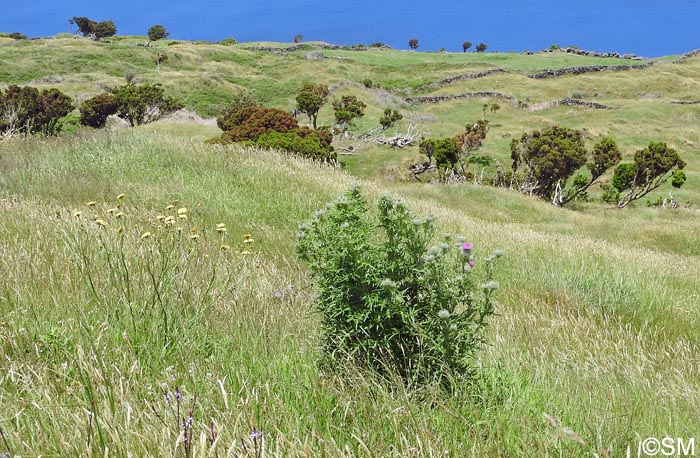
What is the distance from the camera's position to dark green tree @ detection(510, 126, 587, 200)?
2338cm

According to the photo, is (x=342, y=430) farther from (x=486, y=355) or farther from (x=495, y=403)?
(x=486, y=355)

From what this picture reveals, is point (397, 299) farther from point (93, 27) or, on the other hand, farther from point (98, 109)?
point (93, 27)

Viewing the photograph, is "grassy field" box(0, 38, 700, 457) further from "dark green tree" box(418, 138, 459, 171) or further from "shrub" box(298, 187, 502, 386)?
"dark green tree" box(418, 138, 459, 171)

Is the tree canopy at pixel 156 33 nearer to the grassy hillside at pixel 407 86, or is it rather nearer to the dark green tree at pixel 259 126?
the grassy hillside at pixel 407 86

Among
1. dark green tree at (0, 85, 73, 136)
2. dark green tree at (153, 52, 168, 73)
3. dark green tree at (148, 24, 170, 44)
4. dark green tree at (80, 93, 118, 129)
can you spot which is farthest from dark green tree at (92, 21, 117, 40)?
dark green tree at (80, 93, 118, 129)

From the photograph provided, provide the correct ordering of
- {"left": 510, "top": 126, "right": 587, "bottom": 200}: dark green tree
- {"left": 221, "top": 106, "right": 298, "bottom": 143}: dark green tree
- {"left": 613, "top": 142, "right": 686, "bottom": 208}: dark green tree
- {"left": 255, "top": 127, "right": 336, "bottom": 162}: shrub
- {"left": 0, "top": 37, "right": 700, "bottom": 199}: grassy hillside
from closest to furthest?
{"left": 255, "top": 127, "right": 336, "bottom": 162}: shrub < {"left": 221, "top": 106, "right": 298, "bottom": 143}: dark green tree < {"left": 613, "top": 142, "right": 686, "bottom": 208}: dark green tree < {"left": 510, "top": 126, "right": 587, "bottom": 200}: dark green tree < {"left": 0, "top": 37, "right": 700, "bottom": 199}: grassy hillside

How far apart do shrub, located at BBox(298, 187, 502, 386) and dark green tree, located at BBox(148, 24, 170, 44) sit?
10194cm

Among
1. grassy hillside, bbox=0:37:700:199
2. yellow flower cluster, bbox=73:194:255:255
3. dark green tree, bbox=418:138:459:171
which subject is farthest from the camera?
grassy hillside, bbox=0:37:700:199

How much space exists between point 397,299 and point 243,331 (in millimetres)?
980

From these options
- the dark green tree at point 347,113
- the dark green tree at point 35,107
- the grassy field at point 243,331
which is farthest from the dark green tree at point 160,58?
the grassy field at point 243,331

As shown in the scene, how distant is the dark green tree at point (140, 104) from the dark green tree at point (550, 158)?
22.0 metres

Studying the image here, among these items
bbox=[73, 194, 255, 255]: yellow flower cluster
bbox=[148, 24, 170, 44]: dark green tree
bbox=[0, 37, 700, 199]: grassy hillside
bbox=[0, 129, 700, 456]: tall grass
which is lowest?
bbox=[0, 129, 700, 456]: tall grass

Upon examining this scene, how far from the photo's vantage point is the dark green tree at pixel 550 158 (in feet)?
76.7

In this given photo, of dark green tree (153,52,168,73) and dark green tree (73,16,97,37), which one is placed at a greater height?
dark green tree (73,16,97,37)
